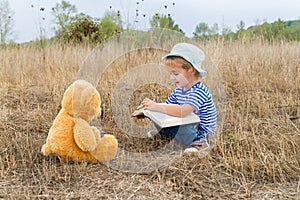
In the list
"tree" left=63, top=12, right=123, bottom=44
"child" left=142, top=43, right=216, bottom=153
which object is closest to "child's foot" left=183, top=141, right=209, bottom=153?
"child" left=142, top=43, right=216, bottom=153

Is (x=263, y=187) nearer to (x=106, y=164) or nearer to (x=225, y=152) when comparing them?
(x=225, y=152)

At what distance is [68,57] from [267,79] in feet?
9.27

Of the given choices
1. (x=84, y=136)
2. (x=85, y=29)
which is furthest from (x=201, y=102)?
(x=85, y=29)

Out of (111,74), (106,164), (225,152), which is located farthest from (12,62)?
(225,152)

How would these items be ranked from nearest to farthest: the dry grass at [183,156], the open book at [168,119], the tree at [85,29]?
the dry grass at [183,156] < the open book at [168,119] < the tree at [85,29]

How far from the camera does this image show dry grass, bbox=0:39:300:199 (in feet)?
5.81

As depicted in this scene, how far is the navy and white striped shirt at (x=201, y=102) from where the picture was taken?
2.27 metres

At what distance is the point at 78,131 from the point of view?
6.12 ft

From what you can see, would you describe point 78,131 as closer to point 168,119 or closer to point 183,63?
point 168,119

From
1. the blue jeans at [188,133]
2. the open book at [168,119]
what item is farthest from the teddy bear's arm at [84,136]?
the blue jeans at [188,133]

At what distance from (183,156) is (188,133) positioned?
20 centimetres

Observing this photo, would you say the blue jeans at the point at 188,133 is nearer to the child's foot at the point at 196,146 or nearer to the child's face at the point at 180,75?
the child's foot at the point at 196,146

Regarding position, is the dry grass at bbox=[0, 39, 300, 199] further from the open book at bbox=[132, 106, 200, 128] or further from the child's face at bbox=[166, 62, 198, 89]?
the child's face at bbox=[166, 62, 198, 89]

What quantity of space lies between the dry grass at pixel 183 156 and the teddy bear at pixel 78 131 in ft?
0.24
